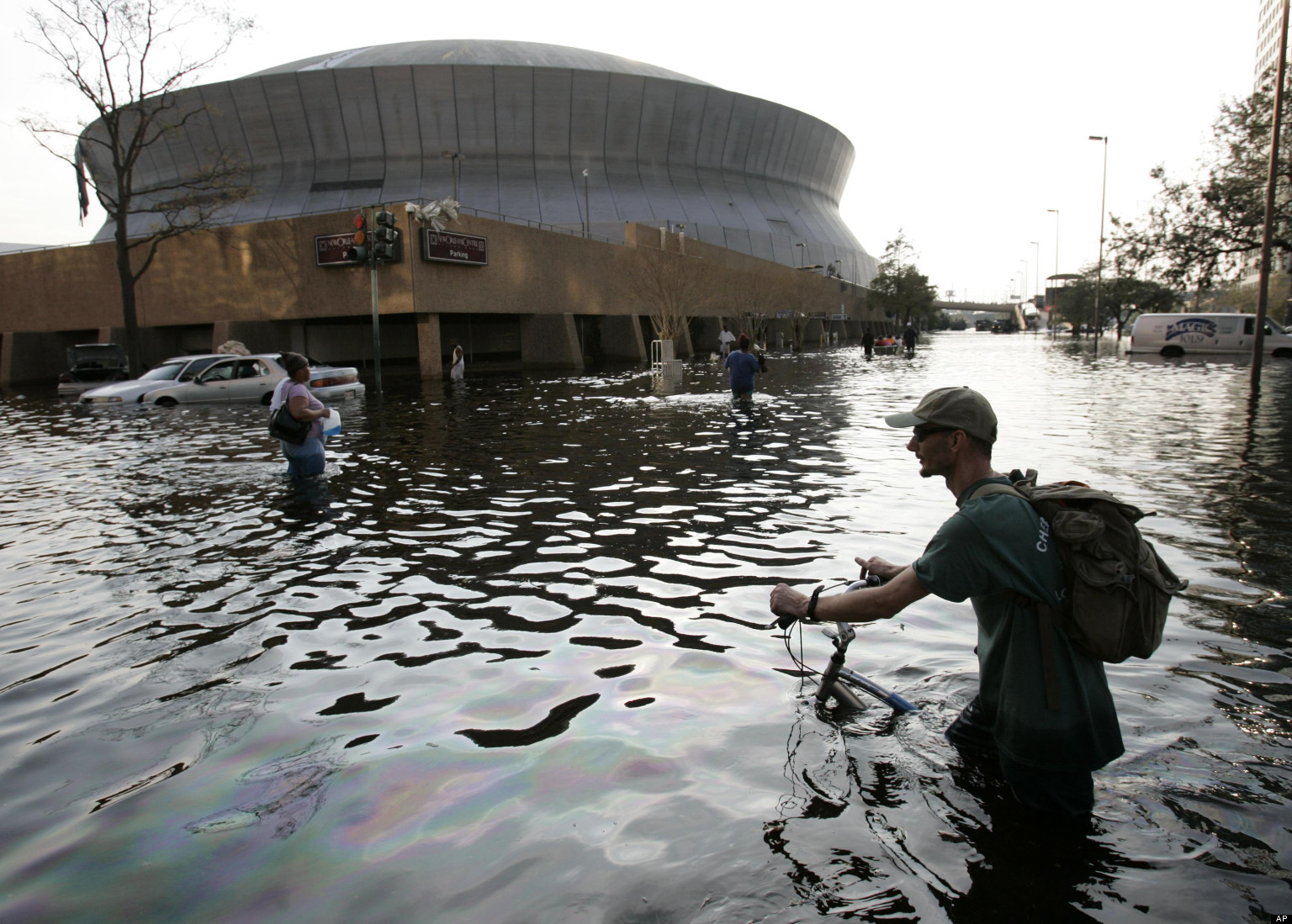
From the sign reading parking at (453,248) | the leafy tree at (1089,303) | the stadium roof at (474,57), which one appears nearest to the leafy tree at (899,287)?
the leafy tree at (1089,303)

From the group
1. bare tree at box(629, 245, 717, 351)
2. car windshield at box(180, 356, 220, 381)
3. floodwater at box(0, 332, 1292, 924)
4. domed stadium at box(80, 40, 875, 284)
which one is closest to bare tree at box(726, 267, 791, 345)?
bare tree at box(629, 245, 717, 351)

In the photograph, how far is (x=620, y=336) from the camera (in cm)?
4378

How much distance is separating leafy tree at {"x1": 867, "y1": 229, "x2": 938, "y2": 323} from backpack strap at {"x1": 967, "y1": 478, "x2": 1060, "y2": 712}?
308ft

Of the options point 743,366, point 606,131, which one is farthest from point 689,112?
point 743,366

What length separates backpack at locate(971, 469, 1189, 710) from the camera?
253 centimetres

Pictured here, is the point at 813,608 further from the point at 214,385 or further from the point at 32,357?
the point at 32,357

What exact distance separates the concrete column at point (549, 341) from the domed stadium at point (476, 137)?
2206 cm

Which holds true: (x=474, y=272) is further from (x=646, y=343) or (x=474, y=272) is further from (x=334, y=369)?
(x=646, y=343)

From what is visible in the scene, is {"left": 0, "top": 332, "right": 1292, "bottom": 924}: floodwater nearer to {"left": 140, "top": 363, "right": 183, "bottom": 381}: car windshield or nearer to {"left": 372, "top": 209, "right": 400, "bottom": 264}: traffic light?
{"left": 372, "top": 209, "right": 400, "bottom": 264}: traffic light

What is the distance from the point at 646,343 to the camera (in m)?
48.8

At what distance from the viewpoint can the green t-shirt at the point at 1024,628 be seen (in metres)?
2.64

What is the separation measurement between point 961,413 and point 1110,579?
719 mm

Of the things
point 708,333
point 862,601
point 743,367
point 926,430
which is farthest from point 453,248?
point 862,601

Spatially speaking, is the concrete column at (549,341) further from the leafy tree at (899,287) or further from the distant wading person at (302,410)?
the leafy tree at (899,287)
